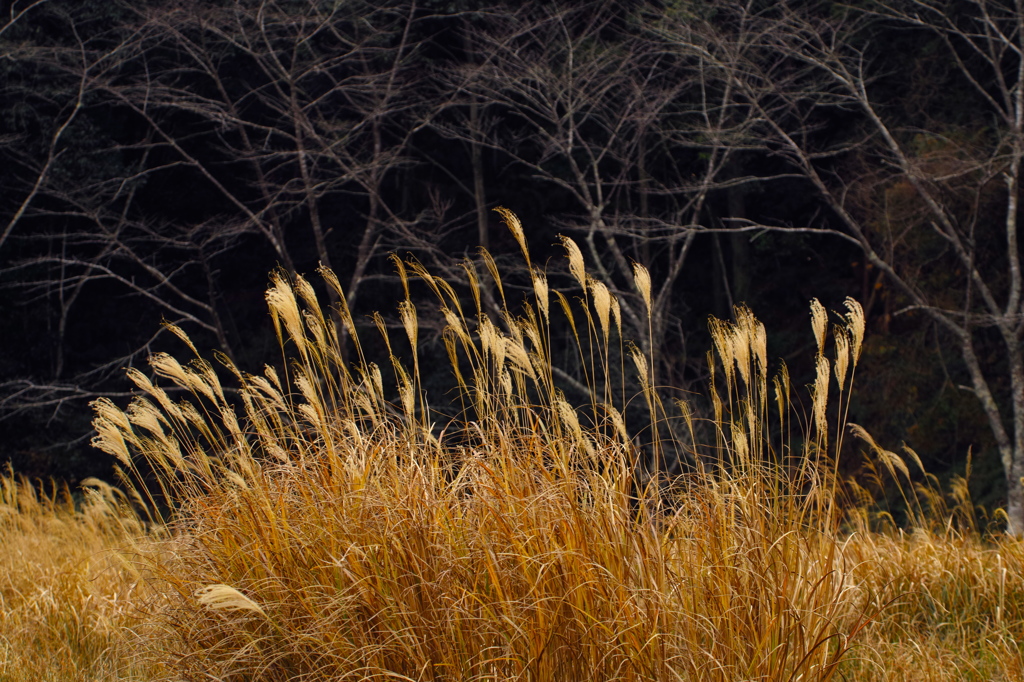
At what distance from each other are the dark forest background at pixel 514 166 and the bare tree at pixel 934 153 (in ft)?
0.19

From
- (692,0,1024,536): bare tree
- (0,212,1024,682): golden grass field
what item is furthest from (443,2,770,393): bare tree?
(0,212,1024,682): golden grass field

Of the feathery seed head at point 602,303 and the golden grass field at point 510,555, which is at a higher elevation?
the feathery seed head at point 602,303

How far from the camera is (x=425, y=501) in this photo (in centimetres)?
249

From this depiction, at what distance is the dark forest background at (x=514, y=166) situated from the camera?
34.5ft

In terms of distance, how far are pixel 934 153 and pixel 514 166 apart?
6860 millimetres

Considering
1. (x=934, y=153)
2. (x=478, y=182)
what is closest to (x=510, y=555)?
(x=934, y=153)

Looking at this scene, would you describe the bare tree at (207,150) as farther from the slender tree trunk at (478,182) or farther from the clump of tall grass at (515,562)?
the clump of tall grass at (515,562)

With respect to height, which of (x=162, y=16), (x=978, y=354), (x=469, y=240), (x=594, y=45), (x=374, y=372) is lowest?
(x=978, y=354)

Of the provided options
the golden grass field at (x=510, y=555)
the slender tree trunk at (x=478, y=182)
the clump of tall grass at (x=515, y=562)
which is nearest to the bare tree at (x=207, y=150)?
the slender tree trunk at (x=478, y=182)

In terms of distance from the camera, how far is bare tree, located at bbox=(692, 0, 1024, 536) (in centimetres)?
986

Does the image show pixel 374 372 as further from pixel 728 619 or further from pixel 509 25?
pixel 509 25

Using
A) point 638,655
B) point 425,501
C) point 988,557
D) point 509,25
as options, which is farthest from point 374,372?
point 509,25

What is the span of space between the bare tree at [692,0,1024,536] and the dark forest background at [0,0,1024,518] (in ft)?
0.19

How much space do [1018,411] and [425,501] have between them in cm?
942
